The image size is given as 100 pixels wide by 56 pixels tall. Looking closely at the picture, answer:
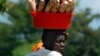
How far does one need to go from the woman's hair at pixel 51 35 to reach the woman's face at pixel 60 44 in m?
0.03

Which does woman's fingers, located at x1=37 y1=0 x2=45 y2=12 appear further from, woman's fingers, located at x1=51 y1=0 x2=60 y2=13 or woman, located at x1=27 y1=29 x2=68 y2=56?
woman, located at x1=27 y1=29 x2=68 y2=56

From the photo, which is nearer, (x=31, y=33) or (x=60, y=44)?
(x=60, y=44)

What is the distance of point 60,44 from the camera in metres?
5.26

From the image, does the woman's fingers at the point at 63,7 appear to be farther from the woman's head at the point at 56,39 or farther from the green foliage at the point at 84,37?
the green foliage at the point at 84,37

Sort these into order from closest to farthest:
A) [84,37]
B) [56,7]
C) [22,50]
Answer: [56,7] < [22,50] < [84,37]

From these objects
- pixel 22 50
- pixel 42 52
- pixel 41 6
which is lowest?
pixel 22 50

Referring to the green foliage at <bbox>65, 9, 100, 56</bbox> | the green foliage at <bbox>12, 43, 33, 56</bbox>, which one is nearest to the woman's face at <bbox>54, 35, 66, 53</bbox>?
the green foliage at <bbox>12, 43, 33, 56</bbox>

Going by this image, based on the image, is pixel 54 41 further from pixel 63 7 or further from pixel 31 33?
pixel 31 33

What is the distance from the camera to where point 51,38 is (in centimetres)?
529

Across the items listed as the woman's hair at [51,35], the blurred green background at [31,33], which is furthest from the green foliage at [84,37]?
the woman's hair at [51,35]

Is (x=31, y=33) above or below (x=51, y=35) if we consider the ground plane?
below

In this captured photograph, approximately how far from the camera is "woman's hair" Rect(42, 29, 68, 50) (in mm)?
5258

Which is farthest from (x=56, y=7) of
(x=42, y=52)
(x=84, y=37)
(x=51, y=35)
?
(x=84, y=37)

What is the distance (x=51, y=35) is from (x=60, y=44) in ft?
0.39
